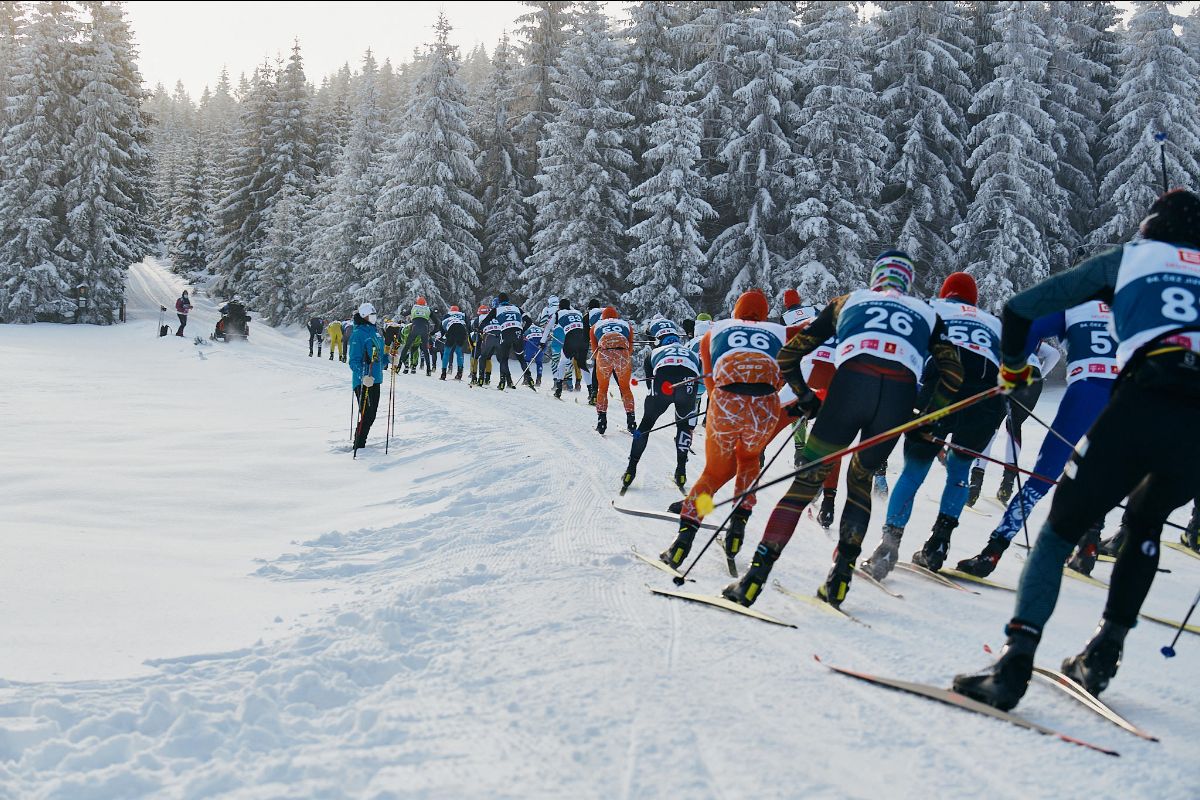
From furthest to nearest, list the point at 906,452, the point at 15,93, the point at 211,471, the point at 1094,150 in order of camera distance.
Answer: the point at 15,93
the point at 1094,150
the point at 211,471
the point at 906,452

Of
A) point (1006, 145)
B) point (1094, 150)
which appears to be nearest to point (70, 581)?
point (1006, 145)

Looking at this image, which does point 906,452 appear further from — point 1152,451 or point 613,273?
point 613,273

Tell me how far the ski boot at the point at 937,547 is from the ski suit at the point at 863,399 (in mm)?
1421

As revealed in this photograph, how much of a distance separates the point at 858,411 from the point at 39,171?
42.0m

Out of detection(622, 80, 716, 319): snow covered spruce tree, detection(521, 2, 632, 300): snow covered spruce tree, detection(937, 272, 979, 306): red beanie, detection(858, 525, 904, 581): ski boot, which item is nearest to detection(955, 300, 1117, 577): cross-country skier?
detection(858, 525, 904, 581): ski boot

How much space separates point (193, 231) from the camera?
59.1 metres

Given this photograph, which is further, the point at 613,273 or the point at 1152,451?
the point at 613,273

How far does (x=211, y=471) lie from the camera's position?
8.98 m

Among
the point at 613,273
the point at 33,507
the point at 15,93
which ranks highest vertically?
the point at 15,93

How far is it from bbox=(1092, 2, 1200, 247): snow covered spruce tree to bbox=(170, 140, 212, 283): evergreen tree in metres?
57.9

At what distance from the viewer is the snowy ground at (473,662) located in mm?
2588

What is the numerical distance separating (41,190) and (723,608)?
40.9 meters

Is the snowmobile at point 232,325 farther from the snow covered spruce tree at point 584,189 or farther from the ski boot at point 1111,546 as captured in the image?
the ski boot at point 1111,546

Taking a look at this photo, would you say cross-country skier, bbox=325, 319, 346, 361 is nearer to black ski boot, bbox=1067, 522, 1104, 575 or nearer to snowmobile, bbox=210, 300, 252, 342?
snowmobile, bbox=210, 300, 252, 342
